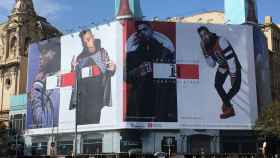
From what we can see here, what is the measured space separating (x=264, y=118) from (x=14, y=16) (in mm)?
57746

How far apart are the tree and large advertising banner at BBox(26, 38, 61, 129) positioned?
120 feet

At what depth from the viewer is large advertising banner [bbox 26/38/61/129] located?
304 feet

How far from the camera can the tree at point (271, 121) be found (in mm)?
74875

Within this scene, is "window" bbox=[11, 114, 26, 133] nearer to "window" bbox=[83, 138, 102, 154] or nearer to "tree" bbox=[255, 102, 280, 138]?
"window" bbox=[83, 138, 102, 154]

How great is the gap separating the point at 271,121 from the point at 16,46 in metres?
56.6

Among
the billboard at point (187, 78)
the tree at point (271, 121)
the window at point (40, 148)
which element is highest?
the billboard at point (187, 78)

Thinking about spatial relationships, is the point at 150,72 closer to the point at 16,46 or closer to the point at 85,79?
the point at 85,79

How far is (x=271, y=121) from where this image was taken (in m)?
76.4

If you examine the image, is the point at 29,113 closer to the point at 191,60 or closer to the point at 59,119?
the point at 59,119

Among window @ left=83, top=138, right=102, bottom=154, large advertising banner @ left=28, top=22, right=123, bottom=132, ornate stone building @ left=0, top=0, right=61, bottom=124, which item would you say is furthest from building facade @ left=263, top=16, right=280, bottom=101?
ornate stone building @ left=0, top=0, right=61, bottom=124

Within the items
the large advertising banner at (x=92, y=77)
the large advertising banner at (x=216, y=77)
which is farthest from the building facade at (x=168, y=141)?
the large advertising banner at (x=92, y=77)

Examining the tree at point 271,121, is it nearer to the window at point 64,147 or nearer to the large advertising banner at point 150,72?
the large advertising banner at point 150,72

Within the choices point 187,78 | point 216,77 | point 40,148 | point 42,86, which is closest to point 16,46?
point 42,86

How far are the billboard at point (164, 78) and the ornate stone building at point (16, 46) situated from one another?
62.4 ft
